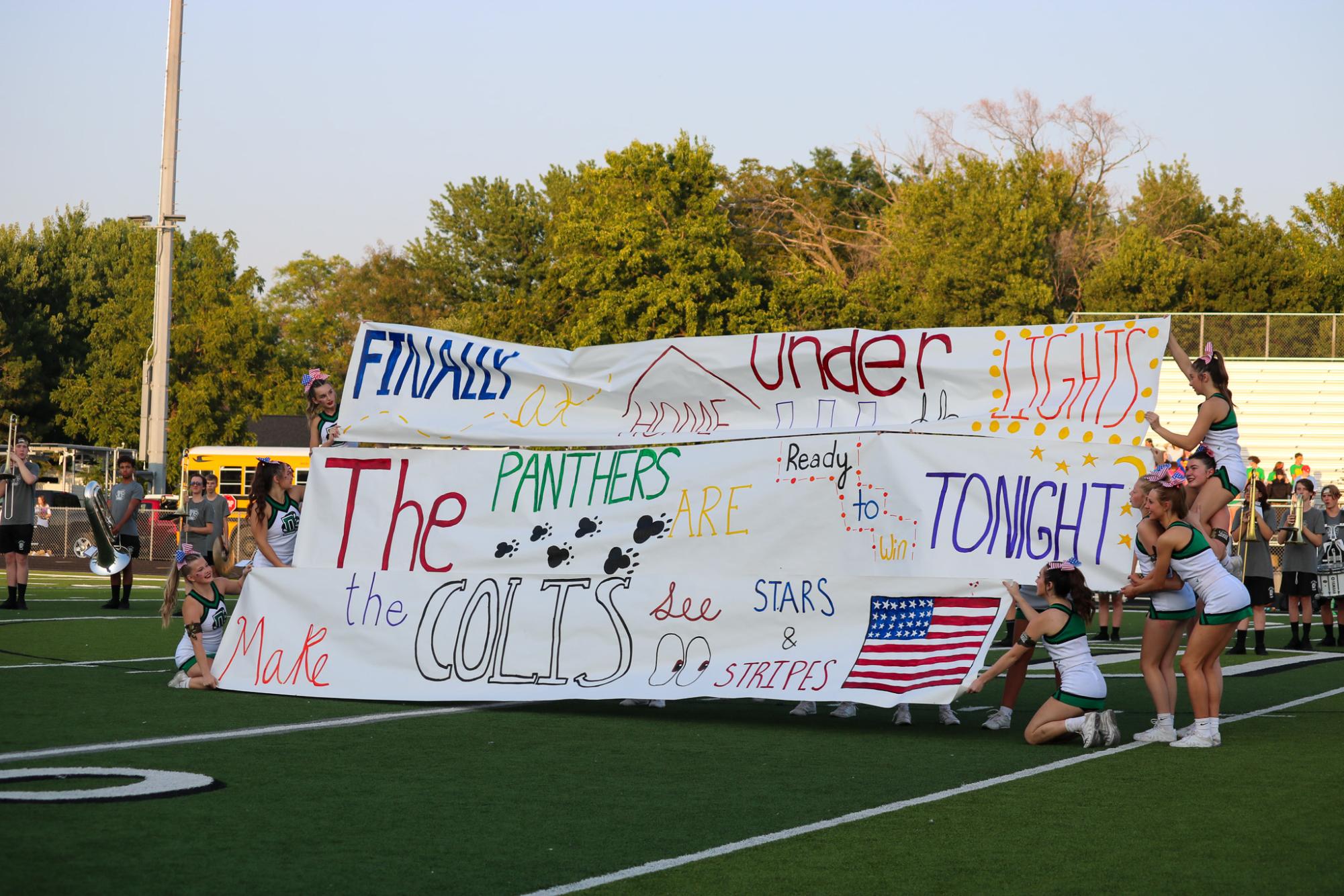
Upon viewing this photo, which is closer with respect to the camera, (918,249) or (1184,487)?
(1184,487)

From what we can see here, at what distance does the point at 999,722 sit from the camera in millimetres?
9594

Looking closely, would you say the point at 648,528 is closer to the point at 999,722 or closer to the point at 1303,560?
the point at 999,722

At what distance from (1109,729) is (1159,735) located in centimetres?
46

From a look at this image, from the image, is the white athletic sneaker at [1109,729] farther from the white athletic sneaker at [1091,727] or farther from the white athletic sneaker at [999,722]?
the white athletic sneaker at [999,722]

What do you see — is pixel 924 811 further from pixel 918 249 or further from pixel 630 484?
pixel 918 249

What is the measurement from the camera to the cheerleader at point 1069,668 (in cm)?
877

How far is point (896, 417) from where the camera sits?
1012 cm

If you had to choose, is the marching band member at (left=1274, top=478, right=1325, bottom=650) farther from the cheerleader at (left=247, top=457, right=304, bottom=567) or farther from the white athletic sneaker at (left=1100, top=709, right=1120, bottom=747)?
the cheerleader at (left=247, top=457, right=304, bottom=567)

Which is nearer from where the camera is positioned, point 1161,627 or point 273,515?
point 1161,627

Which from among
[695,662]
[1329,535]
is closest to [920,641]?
[695,662]

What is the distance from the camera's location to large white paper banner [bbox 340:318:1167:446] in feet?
32.0

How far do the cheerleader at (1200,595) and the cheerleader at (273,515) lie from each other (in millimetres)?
5976

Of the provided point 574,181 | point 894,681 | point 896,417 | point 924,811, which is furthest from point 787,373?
point 574,181

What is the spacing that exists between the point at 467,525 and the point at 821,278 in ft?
156
